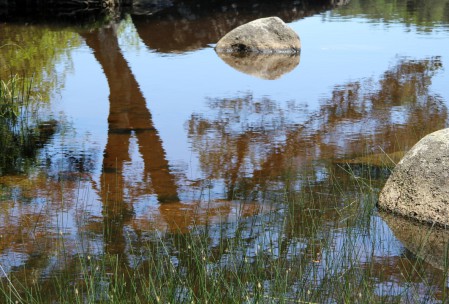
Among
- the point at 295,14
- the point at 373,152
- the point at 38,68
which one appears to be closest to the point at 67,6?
the point at 295,14

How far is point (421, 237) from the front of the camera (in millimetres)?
5055

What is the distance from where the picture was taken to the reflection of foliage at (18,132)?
6944mm

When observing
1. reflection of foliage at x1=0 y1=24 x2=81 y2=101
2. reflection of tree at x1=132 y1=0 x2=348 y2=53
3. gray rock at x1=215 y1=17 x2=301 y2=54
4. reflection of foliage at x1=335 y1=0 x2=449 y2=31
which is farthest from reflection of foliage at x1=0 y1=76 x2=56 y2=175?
reflection of foliage at x1=335 y1=0 x2=449 y2=31

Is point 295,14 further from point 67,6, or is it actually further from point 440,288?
point 440,288

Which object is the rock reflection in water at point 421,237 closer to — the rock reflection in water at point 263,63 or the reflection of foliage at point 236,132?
the reflection of foliage at point 236,132

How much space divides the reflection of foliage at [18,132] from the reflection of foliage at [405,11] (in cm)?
1023

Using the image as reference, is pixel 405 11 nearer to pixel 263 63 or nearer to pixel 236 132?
pixel 263 63

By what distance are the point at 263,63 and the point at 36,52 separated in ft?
11.4

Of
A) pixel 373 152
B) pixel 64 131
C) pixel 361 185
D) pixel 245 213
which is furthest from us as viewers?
pixel 64 131

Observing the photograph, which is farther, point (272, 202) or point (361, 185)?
point (361, 185)

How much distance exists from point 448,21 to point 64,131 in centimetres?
1218

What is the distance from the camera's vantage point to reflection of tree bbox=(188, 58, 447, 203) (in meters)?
6.83

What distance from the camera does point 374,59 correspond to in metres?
12.5

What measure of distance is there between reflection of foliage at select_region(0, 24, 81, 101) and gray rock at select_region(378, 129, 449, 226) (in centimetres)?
494
